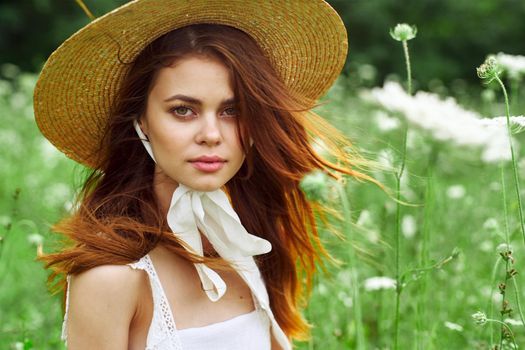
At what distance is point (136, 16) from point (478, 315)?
2.54ft

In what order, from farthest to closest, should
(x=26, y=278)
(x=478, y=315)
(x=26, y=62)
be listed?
(x=26, y=62) < (x=26, y=278) < (x=478, y=315)

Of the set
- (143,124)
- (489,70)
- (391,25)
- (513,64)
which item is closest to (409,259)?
(513,64)

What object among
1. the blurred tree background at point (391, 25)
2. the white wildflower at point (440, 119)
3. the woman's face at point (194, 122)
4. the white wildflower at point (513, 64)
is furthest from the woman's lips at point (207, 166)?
the blurred tree background at point (391, 25)

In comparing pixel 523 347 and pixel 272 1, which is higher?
pixel 272 1

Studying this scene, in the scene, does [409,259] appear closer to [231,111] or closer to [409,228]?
[409,228]

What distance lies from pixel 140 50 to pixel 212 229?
1.19ft

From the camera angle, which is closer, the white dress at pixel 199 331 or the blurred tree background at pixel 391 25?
the white dress at pixel 199 331

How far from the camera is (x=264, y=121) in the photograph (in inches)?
72.7

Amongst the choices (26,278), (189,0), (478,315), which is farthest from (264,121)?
(26,278)

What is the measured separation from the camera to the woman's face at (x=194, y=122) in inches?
67.4

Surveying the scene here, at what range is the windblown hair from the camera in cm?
177

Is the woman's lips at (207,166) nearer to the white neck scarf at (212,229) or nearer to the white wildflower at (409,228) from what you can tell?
the white neck scarf at (212,229)

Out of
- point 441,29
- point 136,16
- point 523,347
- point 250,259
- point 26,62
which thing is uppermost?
point 441,29

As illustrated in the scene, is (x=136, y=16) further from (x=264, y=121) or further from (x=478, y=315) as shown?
(x=478, y=315)
